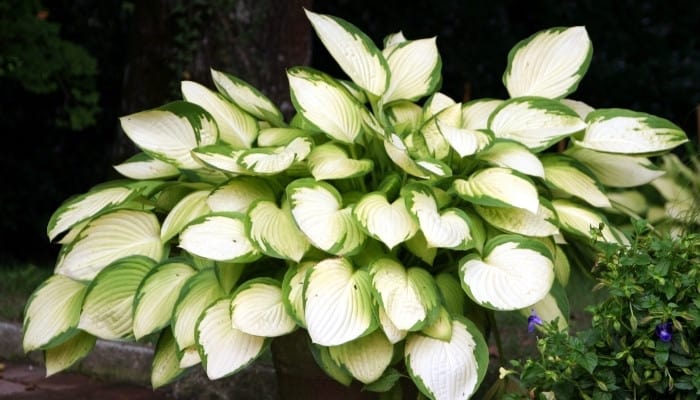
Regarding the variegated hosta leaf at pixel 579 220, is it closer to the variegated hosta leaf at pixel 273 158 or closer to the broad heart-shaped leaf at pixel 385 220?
the broad heart-shaped leaf at pixel 385 220

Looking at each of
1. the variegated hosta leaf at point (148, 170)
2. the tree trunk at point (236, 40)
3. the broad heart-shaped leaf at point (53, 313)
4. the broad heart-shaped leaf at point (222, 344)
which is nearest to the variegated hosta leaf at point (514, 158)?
the broad heart-shaped leaf at point (222, 344)

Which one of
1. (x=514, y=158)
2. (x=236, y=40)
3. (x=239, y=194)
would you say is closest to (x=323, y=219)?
(x=239, y=194)

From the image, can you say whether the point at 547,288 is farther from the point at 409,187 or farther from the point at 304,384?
the point at 304,384

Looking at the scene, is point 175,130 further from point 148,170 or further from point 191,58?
point 191,58

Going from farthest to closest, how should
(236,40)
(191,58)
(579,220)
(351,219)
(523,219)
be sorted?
(191,58)
(236,40)
(579,220)
(523,219)
(351,219)

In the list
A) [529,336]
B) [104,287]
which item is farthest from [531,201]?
[529,336]

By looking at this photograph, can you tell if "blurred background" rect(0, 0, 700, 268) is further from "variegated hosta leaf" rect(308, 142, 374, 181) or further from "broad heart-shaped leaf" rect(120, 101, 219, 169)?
"variegated hosta leaf" rect(308, 142, 374, 181)

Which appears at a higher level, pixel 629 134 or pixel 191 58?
pixel 629 134
